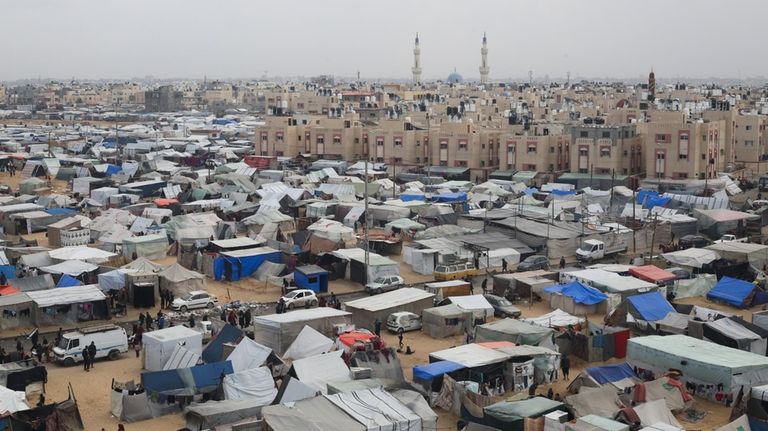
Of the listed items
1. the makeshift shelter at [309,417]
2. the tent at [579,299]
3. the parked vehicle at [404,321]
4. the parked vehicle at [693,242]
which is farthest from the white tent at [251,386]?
the parked vehicle at [693,242]

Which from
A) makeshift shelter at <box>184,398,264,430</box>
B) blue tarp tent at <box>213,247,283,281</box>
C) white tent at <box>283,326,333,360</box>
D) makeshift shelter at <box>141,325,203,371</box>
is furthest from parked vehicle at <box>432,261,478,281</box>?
makeshift shelter at <box>184,398,264,430</box>

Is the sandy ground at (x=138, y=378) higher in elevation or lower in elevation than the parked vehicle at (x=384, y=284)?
lower

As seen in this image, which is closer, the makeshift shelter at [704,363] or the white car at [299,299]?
the makeshift shelter at [704,363]

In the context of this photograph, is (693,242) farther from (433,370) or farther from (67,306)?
(67,306)

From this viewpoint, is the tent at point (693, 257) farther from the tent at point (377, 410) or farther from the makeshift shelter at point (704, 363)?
the tent at point (377, 410)

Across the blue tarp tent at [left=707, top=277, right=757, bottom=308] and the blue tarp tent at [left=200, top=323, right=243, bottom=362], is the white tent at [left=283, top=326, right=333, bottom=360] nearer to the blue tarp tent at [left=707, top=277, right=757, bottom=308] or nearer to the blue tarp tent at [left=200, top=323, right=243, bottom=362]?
the blue tarp tent at [left=200, top=323, right=243, bottom=362]

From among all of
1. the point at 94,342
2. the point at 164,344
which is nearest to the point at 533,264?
the point at 164,344
